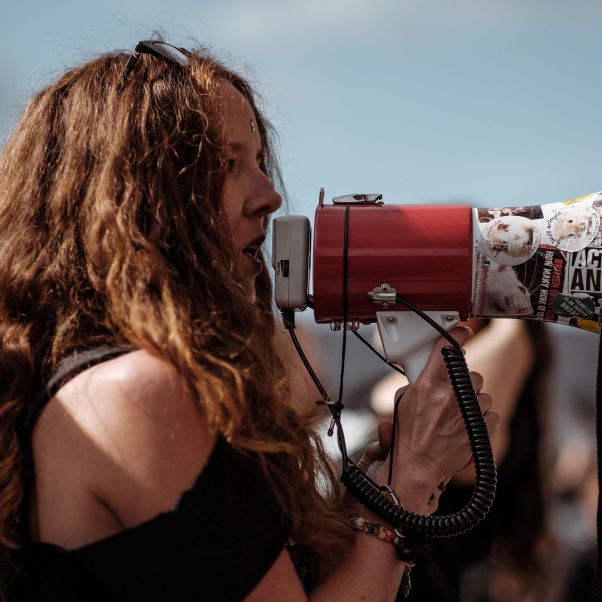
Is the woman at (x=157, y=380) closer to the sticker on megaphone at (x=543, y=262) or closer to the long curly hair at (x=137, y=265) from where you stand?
the long curly hair at (x=137, y=265)

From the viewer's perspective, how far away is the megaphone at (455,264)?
6.97 feet

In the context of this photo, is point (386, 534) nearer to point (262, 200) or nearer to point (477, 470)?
point (477, 470)

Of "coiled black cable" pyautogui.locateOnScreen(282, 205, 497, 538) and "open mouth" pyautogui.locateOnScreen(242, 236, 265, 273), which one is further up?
"open mouth" pyautogui.locateOnScreen(242, 236, 265, 273)

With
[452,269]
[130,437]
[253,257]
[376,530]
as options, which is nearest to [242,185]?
[253,257]

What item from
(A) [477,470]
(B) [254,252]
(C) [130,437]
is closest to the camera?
(C) [130,437]

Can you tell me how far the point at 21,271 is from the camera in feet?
5.92

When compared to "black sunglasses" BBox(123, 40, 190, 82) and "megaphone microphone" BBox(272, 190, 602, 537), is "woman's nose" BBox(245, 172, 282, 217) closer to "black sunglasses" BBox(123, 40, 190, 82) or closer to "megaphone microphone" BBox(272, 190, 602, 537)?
"megaphone microphone" BBox(272, 190, 602, 537)

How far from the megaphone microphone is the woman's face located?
161 millimetres

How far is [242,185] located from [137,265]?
0.42 meters

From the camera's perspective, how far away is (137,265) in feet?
5.65

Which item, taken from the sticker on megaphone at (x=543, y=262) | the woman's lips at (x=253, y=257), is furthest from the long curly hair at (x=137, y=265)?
the sticker on megaphone at (x=543, y=262)

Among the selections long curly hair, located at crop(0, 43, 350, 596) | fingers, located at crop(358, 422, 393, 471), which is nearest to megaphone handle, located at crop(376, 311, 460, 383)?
fingers, located at crop(358, 422, 393, 471)

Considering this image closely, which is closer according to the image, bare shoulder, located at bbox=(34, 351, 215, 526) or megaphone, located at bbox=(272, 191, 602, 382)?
bare shoulder, located at bbox=(34, 351, 215, 526)

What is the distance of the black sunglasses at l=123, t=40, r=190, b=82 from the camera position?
6.50ft
